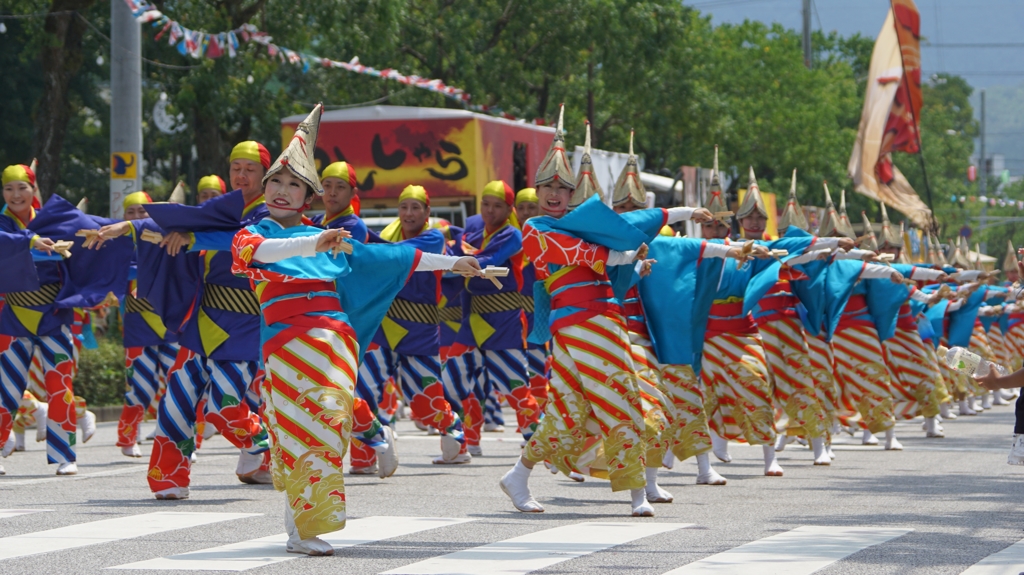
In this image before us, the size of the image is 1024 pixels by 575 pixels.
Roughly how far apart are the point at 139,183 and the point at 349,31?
330 inches

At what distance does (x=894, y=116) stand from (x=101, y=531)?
778 inches

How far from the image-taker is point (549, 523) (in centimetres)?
838

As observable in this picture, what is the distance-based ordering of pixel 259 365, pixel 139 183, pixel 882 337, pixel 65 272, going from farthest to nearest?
pixel 139 183 < pixel 882 337 < pixel 65 272 < pixel 259 365

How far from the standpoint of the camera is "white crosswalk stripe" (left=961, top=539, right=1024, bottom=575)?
6543 mm

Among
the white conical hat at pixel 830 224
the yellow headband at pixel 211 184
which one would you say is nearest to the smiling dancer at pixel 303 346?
the yellow headband at pixel 211 184

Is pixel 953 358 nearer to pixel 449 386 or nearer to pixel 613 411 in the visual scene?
→ pixel 613 411

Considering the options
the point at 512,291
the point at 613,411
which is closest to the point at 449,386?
the point at 512,291

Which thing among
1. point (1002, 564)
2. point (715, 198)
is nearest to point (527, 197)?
point (715, 198)

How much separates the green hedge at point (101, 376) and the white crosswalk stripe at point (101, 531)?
1054cm

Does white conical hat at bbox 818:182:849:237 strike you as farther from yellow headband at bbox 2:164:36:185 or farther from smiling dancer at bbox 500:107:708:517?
yellow headband at bbox 2:164:36:185

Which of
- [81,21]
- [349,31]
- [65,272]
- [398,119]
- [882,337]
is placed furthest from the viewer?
[349,31]

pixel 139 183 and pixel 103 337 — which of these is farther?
pixel 103 337

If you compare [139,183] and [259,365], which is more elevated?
[139,183]

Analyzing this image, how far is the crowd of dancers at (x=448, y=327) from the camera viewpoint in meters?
7.33
